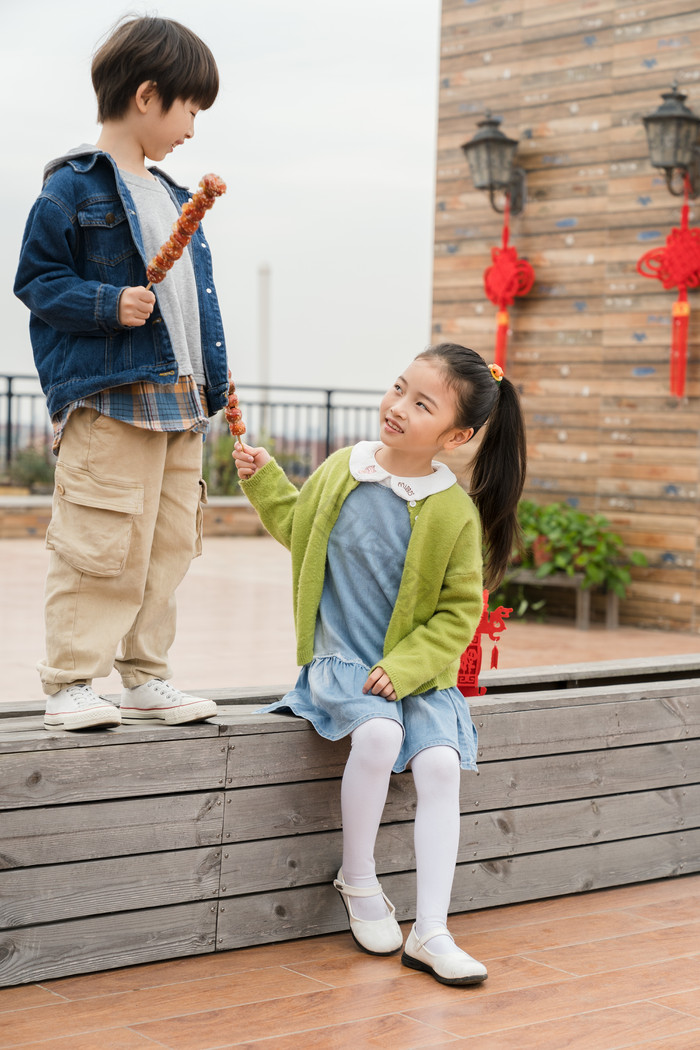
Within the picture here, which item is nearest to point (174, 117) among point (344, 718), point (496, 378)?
point (496, 378)

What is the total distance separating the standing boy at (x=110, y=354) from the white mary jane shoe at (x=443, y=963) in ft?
1.60

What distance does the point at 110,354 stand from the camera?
1862 millimetres

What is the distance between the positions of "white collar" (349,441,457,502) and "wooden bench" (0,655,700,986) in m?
0.42

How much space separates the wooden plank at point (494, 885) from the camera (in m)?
1.98

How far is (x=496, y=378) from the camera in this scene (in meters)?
2.17

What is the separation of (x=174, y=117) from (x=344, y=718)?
98 centimetres

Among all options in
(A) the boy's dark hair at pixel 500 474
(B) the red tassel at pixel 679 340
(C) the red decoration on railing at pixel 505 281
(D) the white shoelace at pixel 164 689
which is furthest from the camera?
(C) the red decoration on railing at pixel 505 281

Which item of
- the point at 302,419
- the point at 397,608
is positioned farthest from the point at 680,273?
the point at 302,419

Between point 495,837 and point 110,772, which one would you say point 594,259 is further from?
point 110,772

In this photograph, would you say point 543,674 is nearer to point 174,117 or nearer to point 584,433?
point 174,117

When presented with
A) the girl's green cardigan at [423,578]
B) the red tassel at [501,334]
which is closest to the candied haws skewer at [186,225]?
the girl's green cardigan at [423,578]

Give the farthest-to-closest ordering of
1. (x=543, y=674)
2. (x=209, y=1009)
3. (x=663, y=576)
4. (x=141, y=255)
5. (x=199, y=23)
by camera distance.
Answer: (x=663, y=576)
(x=543, y=674)
(x=199, y=23)
(x=141, y=255)
(x=209, y=1009)

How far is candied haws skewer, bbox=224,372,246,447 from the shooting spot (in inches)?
79.0

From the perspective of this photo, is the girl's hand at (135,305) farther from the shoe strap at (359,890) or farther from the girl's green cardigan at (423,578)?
the shoe strap at (359,890)
